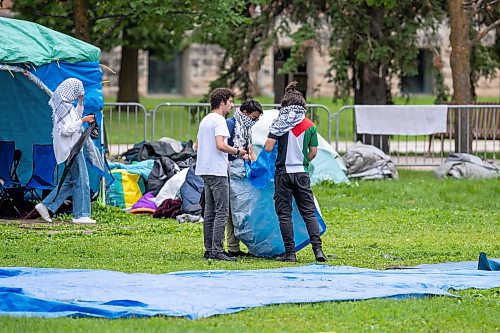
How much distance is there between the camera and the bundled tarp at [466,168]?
18516 millimetres

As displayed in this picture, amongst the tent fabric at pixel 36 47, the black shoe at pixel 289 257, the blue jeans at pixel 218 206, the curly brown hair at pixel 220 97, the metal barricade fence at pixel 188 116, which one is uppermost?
the tent fabric at pixel 36 47

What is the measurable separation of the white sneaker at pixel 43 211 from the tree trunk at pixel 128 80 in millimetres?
21108

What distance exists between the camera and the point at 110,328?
7.10 m

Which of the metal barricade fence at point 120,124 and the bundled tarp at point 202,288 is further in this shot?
the metal barricade fence at point 120,124

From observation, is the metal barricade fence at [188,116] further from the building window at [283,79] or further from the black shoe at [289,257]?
the black shoe at [289,257]

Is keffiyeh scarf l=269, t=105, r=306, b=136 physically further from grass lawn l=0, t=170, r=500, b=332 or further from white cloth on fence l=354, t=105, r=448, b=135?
white cloth on fence l=354, t=105, r=448, b=135

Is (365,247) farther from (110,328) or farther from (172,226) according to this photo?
(110,328)

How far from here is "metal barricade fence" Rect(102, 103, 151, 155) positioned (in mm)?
19266

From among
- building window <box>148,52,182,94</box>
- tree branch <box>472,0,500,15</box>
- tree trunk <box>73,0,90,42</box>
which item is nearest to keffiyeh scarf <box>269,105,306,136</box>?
tree trunk <box>73,0,90,42</box>

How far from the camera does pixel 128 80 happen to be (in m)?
35.8

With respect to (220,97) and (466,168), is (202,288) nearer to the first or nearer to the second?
(220,97)

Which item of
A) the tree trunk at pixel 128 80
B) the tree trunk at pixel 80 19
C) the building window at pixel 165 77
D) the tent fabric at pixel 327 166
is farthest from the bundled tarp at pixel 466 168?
the building window at pixel 165 77

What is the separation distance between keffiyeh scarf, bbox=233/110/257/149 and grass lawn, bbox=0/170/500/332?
3.79 ft

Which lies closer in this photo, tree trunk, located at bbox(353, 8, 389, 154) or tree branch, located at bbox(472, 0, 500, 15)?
tree branch, located at bbox(472, 0, 500, 15)
